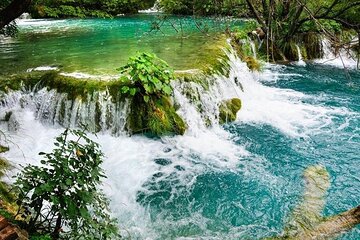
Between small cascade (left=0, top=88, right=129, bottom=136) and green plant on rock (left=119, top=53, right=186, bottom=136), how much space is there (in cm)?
26

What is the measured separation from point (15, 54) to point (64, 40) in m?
2.61

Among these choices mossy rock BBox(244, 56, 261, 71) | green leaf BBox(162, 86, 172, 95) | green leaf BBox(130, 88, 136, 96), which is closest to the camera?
green leaf BBox(130, 88, 136, 96)

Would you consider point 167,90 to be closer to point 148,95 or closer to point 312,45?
point 148,95

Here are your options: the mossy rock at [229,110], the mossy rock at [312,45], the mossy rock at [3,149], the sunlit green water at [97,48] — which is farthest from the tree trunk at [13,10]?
the mossy rock at [312,45]

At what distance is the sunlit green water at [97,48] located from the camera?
8.26 meters

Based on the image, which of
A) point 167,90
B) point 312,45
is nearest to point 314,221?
point 167,90

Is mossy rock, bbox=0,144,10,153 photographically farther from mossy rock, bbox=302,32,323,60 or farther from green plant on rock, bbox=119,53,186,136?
mossy rock, bbox=302,32,323,60

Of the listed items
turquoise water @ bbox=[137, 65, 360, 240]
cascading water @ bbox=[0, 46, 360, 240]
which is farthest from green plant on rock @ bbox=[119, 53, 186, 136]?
turquoise water @ bbox=[137, 65, 360, 240]

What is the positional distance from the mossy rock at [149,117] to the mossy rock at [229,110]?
4.80 feet

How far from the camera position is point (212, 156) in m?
6.34

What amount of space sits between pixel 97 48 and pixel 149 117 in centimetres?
471

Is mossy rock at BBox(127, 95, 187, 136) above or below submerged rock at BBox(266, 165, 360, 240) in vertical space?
above

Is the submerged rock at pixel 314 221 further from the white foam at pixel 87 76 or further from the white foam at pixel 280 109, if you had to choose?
the white foam at pixel 87 76

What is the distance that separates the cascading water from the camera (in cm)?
471
